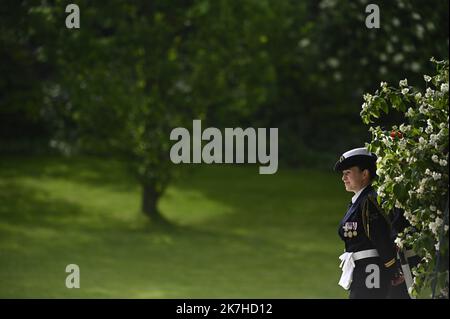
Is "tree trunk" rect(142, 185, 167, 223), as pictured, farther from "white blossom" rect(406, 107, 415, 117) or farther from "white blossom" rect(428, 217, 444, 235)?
"white blossom" rect(428, 217, 444, 235)

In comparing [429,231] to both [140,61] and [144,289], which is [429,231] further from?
[140,61]

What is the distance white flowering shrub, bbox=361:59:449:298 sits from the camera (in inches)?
194

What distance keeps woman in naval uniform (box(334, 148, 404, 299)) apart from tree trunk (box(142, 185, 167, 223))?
9678mm

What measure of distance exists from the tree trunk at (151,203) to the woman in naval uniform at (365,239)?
9678mm

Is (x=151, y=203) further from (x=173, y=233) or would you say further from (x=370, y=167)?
(x=370, y=167)

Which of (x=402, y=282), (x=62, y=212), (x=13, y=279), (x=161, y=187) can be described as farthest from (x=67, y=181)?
(x=402, y=282)

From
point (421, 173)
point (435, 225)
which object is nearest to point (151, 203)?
point (421, 173)

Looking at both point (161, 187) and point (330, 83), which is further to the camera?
point (330, 83)

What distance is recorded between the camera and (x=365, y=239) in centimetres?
577

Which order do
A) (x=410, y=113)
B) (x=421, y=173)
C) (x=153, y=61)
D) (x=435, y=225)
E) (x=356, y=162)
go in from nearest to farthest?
(x=435, y=225), (x=421, y=173), (x=410, y=113), (x=356, y=162), (x=153, y=61)

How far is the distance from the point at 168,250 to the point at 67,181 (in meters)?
6.78

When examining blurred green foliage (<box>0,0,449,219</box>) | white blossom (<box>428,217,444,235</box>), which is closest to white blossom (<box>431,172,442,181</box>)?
white blossom (<box>428,217,444,235</box>)

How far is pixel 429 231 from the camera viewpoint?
514cm

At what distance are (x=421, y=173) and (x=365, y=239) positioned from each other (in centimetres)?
86
